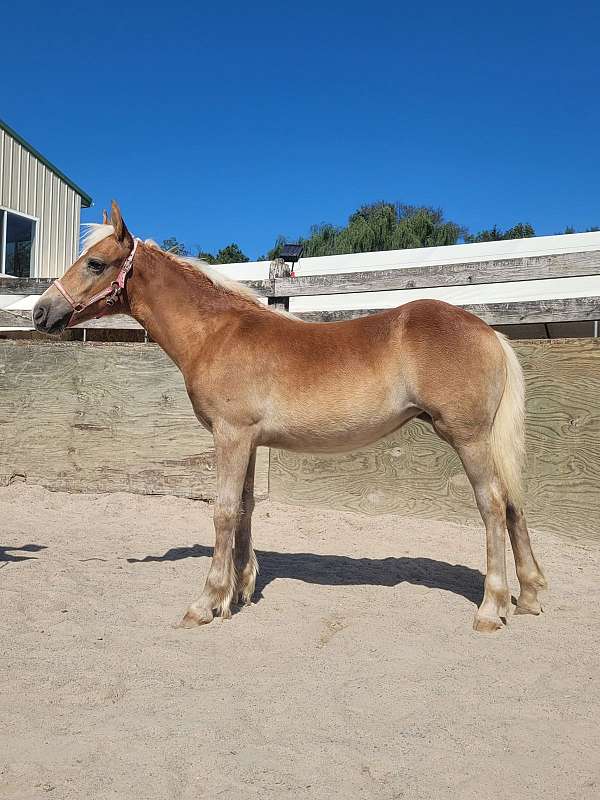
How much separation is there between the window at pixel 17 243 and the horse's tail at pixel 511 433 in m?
13.1

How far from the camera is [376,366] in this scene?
3.71 metres

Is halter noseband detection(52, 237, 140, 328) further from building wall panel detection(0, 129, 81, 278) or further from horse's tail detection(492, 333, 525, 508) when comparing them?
building wall panel detection(0, 129, 81, 278)

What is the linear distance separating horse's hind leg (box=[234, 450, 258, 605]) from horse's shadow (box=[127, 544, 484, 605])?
147 millimetres

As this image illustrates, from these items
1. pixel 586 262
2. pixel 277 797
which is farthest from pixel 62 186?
pixel 277 797

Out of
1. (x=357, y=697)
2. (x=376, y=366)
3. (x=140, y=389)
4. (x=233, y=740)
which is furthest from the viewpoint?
(x=140, y=389)

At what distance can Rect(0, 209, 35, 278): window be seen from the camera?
14.4 m

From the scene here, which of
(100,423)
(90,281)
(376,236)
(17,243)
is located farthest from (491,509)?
(376,236)

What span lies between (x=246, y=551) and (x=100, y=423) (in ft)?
10.3

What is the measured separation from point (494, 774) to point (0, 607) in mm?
2716

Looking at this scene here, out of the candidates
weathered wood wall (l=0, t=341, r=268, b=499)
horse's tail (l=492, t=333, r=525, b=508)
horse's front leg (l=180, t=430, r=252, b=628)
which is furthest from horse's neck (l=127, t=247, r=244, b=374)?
weathered wood wall (l=0, t=341, r=268, b=499)

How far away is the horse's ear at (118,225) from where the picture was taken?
3885 mm

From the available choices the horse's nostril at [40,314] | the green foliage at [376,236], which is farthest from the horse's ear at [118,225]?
the green foliage at [376,236]

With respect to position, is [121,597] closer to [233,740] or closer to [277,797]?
[233,740]

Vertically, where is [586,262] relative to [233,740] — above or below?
above
